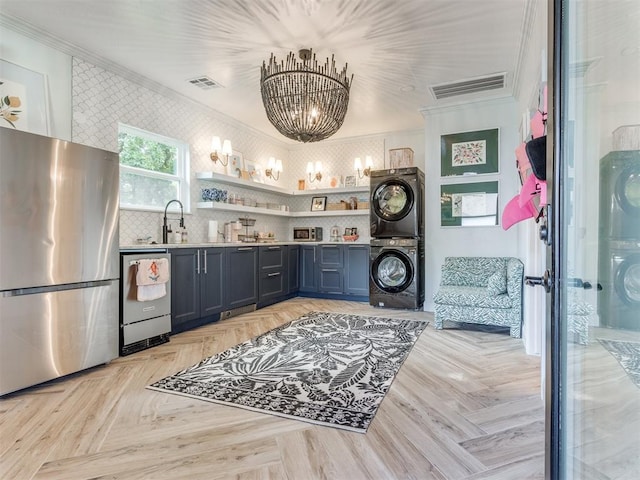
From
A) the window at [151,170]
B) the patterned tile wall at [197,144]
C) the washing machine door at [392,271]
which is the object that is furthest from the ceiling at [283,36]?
the washing machine door at [392,271]

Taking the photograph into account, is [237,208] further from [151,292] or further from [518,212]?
[518,212]

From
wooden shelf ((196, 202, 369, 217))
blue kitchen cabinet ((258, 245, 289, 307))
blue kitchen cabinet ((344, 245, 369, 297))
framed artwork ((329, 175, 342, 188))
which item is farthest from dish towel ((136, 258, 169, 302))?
framed artwork ((329, 175, 342, 188))

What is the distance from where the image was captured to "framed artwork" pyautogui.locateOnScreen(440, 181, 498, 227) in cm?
456

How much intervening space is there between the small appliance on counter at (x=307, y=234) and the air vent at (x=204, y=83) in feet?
10.0

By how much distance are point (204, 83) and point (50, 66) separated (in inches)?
57.0

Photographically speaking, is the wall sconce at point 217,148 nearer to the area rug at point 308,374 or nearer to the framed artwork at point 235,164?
the framed artwork at point 235,164

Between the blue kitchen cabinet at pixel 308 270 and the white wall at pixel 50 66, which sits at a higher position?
the white wall at pixel 50 66

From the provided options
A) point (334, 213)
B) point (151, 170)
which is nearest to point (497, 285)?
point (334, 213)

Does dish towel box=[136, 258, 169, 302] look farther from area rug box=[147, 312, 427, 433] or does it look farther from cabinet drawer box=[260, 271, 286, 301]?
cabinet drawer box=[260, 271, 286, 301]

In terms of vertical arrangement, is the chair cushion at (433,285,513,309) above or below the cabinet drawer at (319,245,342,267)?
below

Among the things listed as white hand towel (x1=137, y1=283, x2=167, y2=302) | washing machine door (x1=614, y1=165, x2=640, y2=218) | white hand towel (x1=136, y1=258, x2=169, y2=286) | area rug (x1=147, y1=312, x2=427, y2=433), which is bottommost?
area rug (x1=147, y1=312, x2=427, y2=433)

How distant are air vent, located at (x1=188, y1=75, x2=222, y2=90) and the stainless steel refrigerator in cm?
157

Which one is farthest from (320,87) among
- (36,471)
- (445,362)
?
(36,471)

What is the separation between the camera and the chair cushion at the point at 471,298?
3.74 meters
